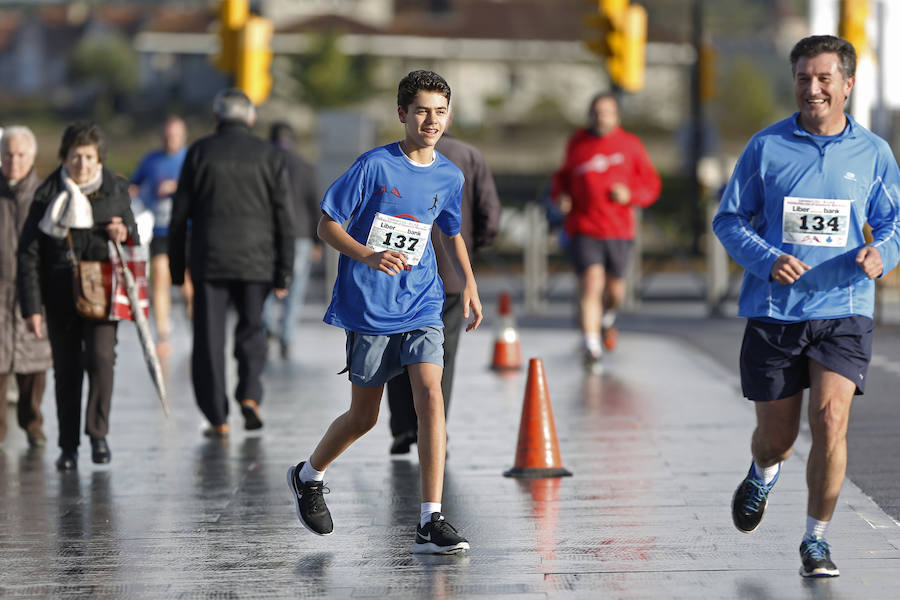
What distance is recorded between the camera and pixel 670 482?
7.85m

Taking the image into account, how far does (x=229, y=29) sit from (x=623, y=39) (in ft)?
15.2

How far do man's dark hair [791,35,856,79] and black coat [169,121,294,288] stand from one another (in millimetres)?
4321

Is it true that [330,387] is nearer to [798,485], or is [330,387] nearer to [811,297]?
[798,485]

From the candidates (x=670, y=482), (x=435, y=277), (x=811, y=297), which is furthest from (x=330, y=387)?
(x=811, y=297)

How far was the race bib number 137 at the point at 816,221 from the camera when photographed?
5871mm

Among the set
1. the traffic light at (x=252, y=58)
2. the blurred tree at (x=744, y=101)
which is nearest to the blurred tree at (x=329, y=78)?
the blurred tree at (x=744, y=101)

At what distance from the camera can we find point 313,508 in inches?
261

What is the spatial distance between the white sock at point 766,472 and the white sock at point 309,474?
Result: 1.66 m

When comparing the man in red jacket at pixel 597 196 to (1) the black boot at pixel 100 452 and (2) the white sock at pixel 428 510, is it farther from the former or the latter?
(2) the white sock at pixel 428 510

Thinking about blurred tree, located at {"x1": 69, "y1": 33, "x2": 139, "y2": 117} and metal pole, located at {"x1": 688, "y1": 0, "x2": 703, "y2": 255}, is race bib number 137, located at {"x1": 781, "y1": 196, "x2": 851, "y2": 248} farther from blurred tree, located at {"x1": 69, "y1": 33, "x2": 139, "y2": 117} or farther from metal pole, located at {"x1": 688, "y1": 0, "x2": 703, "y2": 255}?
blurred tree, located at {"x1": 69, "y1": 33, "x2": 139, "y2": 117}

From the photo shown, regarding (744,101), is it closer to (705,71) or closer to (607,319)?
(705,71)

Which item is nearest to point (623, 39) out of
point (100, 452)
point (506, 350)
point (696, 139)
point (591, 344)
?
point (506, 350)

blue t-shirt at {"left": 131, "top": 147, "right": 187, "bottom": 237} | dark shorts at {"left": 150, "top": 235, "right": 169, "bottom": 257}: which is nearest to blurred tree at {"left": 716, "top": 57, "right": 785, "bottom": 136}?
dark shorts at {"left": 150, "top": 235, "right": 169, "bottom": 257}

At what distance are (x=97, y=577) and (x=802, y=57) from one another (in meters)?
3.03
